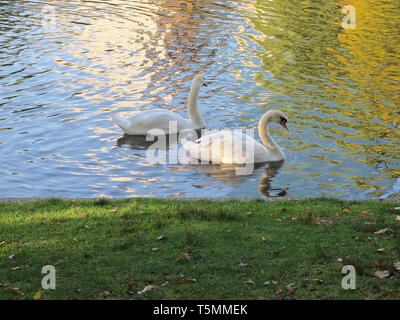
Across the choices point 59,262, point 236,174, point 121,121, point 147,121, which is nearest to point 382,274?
point 59,262

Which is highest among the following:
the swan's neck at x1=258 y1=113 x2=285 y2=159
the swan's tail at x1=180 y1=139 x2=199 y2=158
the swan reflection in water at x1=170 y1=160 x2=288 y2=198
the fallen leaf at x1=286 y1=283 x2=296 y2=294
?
the fallen leaf at x1=286 y1=283 x2=296 y2=294

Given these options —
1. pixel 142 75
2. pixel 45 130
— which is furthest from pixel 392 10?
pixel 45 130

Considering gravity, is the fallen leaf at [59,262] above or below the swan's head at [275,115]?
below

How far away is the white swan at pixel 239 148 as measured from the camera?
13383mm

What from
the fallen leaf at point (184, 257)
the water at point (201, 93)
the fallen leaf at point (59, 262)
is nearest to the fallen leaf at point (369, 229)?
the fallen leaf at point (184, 257)

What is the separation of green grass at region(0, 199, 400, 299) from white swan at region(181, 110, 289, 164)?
3192 millimetres

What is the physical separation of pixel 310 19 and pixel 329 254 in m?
23.0

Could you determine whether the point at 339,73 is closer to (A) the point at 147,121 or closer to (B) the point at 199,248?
(A) the point at 147,121

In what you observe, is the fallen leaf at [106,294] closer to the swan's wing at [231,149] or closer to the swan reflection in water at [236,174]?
the swan reflection in water at [236,174]

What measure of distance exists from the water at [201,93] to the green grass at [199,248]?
2.04 metres

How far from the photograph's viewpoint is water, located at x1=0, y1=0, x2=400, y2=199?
12.6m

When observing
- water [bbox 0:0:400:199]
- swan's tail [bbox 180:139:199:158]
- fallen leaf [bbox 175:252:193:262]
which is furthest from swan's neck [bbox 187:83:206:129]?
fallen leaf [bbox 175:252:193:262]

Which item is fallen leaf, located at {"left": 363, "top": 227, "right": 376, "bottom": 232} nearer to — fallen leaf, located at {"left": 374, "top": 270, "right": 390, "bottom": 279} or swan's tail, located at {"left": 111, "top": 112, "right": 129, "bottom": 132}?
fallen leaf, located at {"left": 374, "top": 270, "right": 390, "bottom": 279}

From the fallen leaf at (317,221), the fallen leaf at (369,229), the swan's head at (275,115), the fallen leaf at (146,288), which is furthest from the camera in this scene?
the swan's head at (275,115)
